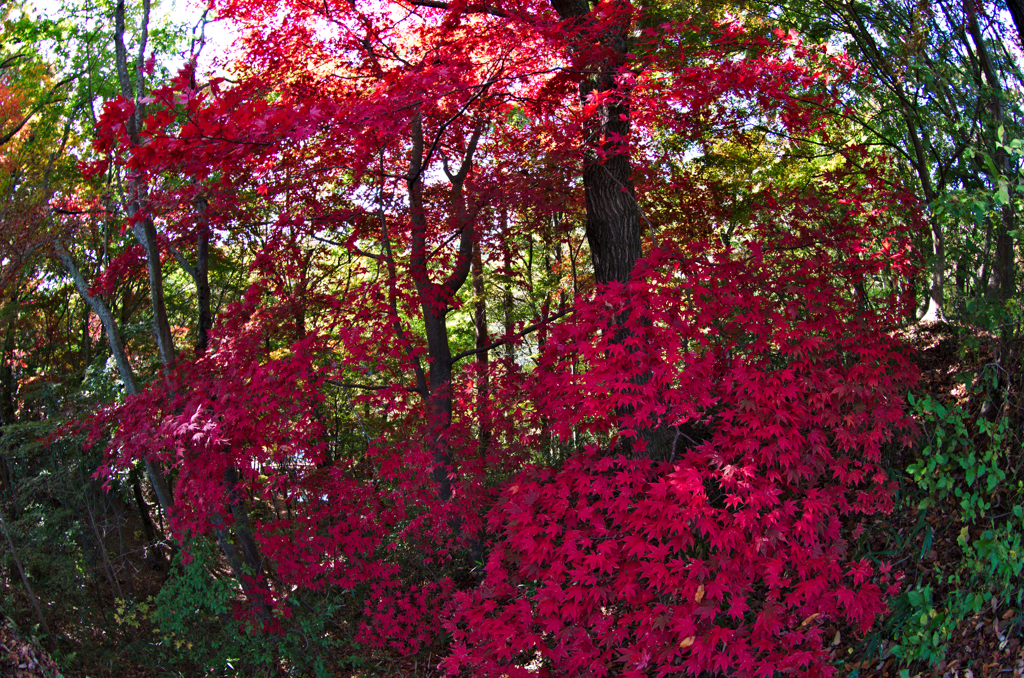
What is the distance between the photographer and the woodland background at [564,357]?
11.9ft

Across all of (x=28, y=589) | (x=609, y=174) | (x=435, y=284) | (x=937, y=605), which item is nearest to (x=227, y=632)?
(x=28, y=589)

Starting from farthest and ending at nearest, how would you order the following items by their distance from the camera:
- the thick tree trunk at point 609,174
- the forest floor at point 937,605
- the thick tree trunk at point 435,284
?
1. the thick tree trunk at point 435,284
2. the thick tree trunk at point 609,174
3. the forest floor at point 937,605

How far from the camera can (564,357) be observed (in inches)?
172

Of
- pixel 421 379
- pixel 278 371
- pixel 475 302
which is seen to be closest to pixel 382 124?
pixel 278 371

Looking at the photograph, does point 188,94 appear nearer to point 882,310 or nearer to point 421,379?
point 421,379

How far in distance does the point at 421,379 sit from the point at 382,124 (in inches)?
107

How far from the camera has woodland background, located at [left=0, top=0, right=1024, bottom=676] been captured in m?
3.64

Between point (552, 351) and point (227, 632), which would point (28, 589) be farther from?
point (552, 351)

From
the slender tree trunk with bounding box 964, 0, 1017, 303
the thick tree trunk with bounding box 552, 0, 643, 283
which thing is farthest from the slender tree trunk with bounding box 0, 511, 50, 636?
the slender tree trunk with bounding box 964, 0, 1017, 303

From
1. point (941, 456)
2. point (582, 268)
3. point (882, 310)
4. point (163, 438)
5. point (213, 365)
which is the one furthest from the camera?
point (582, 268)

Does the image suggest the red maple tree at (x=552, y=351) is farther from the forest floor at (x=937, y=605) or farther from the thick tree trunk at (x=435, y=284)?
the forest floor at (x=937, y=605)

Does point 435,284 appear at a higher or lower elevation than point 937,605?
higher

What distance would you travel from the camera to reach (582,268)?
12211mm

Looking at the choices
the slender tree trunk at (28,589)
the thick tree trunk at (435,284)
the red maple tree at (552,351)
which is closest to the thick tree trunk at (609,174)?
the red maple tree at (552,351)
